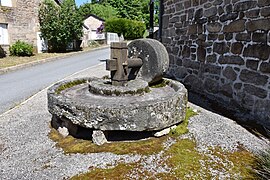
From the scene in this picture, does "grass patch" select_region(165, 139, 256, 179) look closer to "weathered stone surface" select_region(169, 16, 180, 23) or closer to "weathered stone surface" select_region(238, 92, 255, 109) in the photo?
"weathered stone surface" select_region(238, 92, 255, 109)

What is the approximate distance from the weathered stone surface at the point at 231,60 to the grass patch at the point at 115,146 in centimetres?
240

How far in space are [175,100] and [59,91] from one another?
6.63 feet

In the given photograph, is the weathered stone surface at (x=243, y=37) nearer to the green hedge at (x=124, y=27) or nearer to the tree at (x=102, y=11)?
the green hedge at (x=124, y=27)

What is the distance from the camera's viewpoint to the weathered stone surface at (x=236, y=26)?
445cm

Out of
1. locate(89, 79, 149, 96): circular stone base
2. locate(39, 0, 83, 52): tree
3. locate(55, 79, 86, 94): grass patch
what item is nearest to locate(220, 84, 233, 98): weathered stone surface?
Answer: locate(89, 79, 149, 96): circular stone base

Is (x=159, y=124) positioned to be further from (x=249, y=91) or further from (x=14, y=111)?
(x=14, y=111)

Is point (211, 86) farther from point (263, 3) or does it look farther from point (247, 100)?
point (263, 3)

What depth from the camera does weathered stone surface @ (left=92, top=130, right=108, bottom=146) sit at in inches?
124

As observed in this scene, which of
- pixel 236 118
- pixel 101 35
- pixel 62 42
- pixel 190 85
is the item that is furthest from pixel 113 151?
pixel 101 35

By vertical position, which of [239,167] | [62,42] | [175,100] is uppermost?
[62,42]

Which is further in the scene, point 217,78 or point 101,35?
point 101,35

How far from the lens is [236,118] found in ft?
14.1

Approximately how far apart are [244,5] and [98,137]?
365 cm

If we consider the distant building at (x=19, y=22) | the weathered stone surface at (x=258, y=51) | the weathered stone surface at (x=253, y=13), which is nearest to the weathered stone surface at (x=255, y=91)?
the weathered stone surface at (x=258, y=51)
